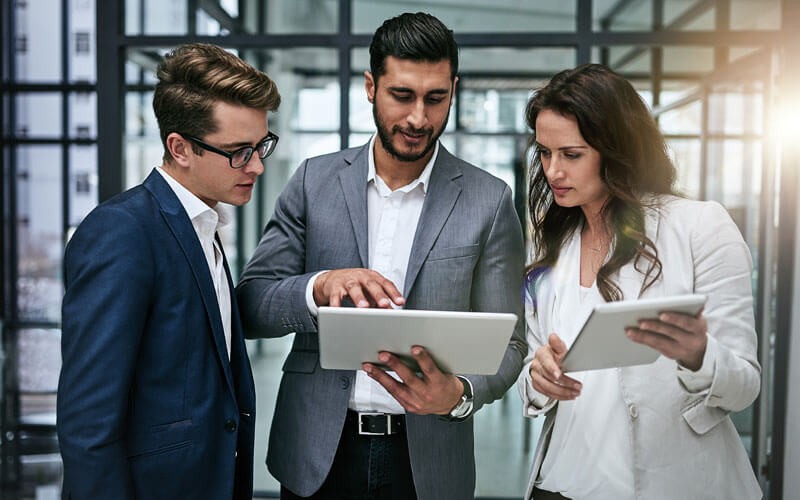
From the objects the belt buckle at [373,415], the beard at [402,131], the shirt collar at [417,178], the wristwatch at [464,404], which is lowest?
the belt buckle at [373,415]

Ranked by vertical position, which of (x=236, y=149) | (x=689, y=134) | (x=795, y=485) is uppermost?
Answer: (x=689, y=134)

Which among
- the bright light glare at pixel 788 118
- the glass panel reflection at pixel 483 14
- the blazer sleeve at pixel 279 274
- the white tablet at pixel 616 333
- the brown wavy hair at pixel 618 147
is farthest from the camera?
the glass panel reflection at pixel 483 14

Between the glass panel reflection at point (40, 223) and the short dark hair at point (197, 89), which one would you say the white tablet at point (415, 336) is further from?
the glass panel reflection at point (40, 223)

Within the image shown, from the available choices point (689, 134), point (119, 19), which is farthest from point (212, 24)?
point (689, 134)

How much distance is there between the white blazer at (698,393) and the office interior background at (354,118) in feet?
1.51

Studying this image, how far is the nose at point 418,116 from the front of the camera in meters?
1.74

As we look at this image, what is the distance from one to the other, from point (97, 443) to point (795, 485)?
9.77ft

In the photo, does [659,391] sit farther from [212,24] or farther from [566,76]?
[212,24]

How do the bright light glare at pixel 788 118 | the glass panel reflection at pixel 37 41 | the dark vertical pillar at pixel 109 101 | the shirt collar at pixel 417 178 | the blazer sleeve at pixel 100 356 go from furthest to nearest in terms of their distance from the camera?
1. the glass panel reflection at pixel 37 41
2. the dark vertical pillar at pixel 109 101
3. the bright light glare at pixel 788 118
4. the shirt collar at pixel 417 178
5. the blazer sleeve at pixel 100 356

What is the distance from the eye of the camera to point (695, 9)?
3.82m

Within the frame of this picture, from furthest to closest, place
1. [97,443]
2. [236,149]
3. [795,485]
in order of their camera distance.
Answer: [795,485] < [236,149] < [97,443]

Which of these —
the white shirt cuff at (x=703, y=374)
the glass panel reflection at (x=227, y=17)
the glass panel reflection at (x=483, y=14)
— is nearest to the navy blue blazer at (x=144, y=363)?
the white shirt cuff at (x=703, y=374)

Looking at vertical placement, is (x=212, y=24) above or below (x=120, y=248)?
above

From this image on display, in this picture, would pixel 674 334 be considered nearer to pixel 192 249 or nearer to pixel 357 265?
pixel 357 265
